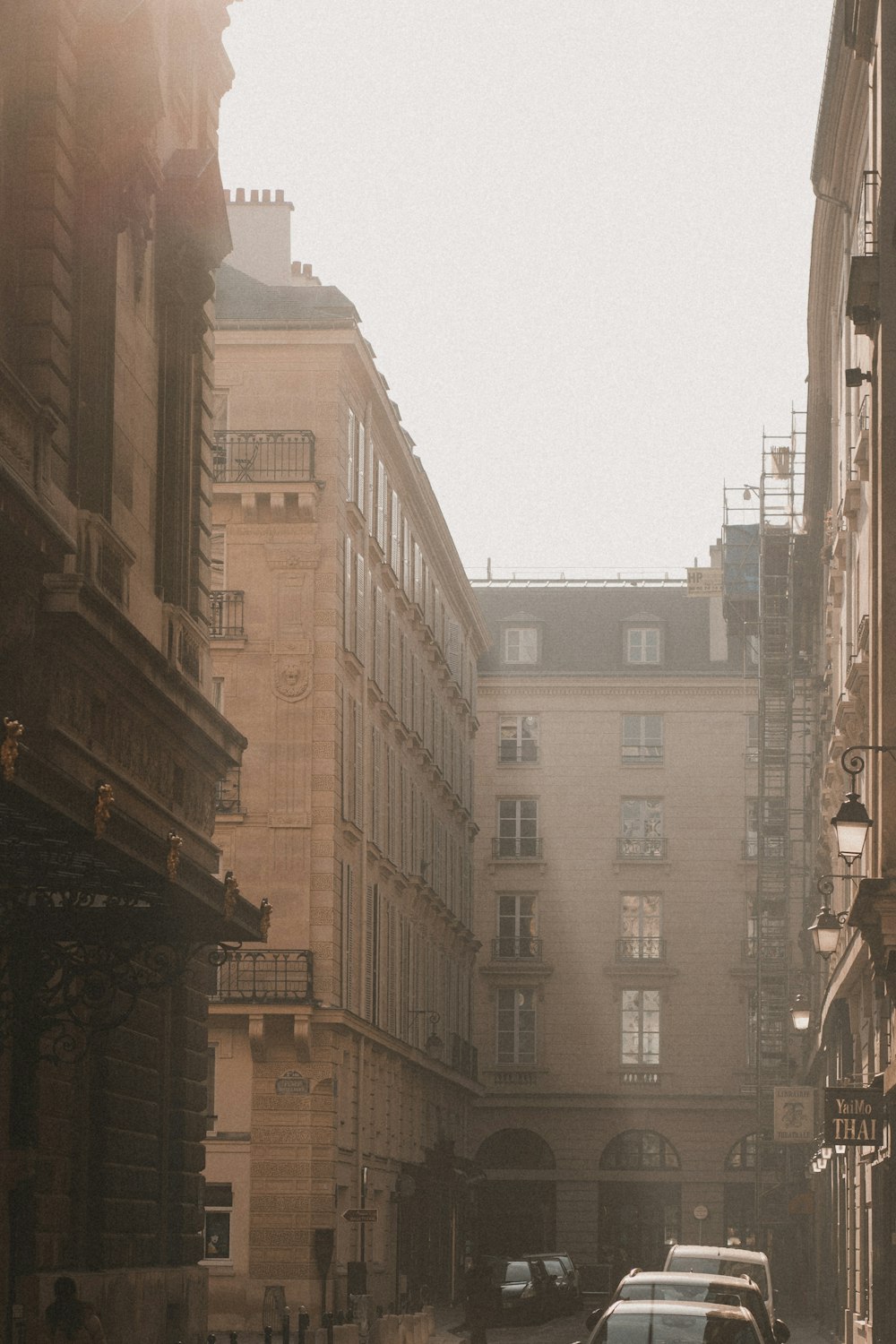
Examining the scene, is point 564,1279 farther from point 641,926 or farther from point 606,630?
point 606,630

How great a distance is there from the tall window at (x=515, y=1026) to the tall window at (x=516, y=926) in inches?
50.7

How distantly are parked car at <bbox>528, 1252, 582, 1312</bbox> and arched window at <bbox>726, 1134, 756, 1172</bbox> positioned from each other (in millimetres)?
18318

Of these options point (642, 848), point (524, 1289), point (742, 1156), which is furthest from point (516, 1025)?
point (524, 1289)

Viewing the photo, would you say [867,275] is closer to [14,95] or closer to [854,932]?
[854,932]

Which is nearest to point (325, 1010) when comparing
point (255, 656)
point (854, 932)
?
point (255, 656)

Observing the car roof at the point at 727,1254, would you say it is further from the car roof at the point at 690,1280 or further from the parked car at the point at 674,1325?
the parked car at the point at 674,1325

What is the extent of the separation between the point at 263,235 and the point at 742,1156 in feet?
118

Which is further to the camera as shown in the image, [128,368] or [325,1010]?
[325,1010]

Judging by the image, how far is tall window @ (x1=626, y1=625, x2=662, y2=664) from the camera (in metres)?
79.6

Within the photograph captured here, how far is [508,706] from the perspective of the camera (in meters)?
78.4

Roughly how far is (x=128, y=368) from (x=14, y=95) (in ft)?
12.0

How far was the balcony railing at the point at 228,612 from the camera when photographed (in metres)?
43.2

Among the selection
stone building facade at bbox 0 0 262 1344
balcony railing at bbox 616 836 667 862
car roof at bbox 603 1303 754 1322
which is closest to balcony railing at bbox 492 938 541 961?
balcony railing at bbox 616 836 667 862

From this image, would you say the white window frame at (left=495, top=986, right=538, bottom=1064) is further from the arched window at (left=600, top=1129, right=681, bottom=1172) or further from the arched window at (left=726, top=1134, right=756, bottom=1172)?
the arched window at (left=726, top=1134, right=756, bottom=1172)
